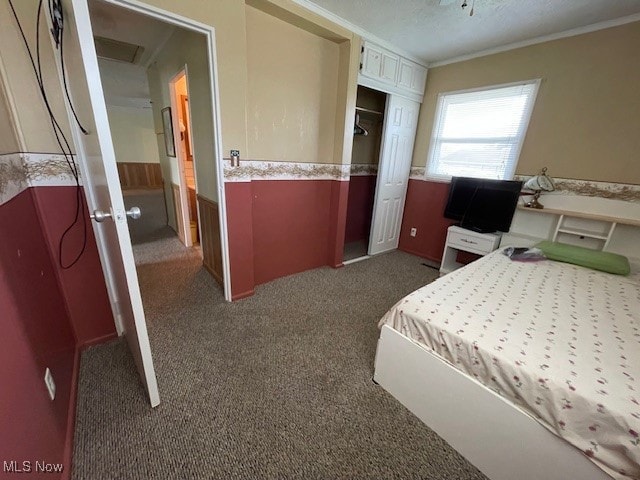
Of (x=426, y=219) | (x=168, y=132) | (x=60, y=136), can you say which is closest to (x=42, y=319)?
(x=60, y=136)

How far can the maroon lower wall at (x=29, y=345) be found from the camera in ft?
2.39

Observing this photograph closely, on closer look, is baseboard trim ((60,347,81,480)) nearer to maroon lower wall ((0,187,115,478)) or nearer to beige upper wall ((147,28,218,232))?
maroon lower wall ((0,187,115,478))

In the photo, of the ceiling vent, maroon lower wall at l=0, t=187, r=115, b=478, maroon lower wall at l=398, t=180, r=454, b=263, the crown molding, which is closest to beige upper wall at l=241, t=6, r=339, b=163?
the crown molding

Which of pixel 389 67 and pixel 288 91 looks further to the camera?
pixel 389 67

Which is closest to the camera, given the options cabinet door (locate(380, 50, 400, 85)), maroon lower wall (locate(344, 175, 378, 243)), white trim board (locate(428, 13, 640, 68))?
white trim board (locate(428, 13, 640, 68))

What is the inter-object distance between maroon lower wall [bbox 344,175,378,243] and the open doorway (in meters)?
2.00

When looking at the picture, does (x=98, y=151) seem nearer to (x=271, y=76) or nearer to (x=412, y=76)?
(x=271, y=76)

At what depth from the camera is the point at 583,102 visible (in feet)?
7.13

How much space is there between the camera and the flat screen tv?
8.41 ft

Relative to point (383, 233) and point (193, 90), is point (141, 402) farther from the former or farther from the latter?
point (383, 233)

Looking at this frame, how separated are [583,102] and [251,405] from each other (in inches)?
136

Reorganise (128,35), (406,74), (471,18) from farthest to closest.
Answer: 1. (406,74)
2. (128,35)
3. (471,18)

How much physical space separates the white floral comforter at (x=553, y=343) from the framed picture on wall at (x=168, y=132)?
10.7ft

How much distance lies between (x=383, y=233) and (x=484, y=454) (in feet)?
8.53
